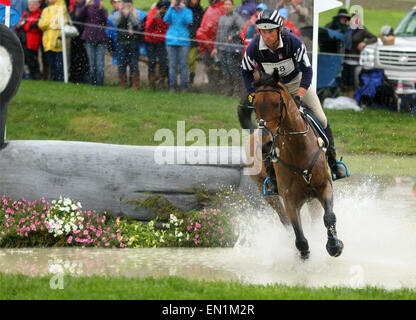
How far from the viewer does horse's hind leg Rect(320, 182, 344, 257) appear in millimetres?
7348

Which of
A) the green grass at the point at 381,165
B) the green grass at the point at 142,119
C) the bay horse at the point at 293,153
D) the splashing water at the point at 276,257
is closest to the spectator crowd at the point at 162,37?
the green grass at the point at 142,119

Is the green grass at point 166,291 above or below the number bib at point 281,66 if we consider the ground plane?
below

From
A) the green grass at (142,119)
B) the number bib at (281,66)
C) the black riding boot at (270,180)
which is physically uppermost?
the number bib at (281,66)

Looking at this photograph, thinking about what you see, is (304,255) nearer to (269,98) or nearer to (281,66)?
(269,98)

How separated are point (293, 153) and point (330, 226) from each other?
0.81 metres

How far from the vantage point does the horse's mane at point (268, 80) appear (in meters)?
7.08

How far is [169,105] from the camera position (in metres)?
15.5

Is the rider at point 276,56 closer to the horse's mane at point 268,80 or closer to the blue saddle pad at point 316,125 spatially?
the blue saddle pad at point 316,125

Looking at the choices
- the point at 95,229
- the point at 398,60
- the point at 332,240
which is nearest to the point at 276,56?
the point at 332,240

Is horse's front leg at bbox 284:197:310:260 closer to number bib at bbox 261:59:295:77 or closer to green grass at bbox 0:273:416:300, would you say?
green grass at bbox 0:273:416:300

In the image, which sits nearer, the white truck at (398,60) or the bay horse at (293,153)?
the bay horse at (293,153)

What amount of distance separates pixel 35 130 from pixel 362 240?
319 inches
